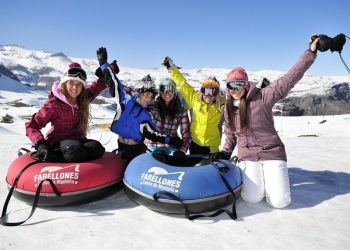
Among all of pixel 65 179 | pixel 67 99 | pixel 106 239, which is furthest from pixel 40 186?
pixel 67 99

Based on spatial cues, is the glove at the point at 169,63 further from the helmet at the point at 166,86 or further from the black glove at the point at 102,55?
the black glove at the point at 102,55

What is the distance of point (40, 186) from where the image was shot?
2.80m

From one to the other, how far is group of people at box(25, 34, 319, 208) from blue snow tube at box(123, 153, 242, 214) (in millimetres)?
468

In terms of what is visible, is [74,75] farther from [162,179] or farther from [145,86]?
[162,179]

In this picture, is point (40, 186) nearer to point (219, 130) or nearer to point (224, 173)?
point (224, 173)

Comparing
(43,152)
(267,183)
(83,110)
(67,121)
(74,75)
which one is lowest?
(267,183)

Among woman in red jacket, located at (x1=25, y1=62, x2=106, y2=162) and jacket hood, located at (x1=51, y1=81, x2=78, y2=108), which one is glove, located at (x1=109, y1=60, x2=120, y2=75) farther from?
jacket hood, located at (x1=51, y1=81, x2=78, y2=108)

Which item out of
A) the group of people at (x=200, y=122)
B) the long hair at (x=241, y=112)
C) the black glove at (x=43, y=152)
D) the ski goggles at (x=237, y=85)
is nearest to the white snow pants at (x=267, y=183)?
the group of people at (x=200, y=122)

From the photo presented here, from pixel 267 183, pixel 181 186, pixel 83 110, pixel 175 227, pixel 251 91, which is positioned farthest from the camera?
pixel 83 110

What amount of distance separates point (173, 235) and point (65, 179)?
4.20 ft

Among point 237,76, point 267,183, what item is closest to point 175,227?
point 267,183

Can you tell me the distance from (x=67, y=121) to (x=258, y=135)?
8.10 feet

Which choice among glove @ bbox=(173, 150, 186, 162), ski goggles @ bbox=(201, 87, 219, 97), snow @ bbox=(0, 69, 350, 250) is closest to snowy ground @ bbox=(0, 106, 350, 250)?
snow @ bbox=(0, 69, 350, 250)

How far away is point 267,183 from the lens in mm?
3330
